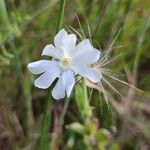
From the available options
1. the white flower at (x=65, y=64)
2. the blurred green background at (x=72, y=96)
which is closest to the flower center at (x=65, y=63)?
the white flower at (x=65, y=64)

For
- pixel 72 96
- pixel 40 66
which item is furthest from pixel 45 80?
pixel 72 96

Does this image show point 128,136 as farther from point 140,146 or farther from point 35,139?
point 35,139

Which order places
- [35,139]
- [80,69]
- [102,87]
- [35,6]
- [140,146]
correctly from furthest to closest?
1. [140,146]
2. [35,139]
3. [35,6]
4. [102,87]
5. [80,69]

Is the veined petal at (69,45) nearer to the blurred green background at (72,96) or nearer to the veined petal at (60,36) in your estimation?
the veined petal at (60,36)

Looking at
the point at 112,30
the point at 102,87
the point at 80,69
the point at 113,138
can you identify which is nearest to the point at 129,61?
the point at 112,30

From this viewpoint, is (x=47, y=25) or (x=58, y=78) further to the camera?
(x=47, y=25)

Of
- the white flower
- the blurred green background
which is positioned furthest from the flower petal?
the blurred green background
